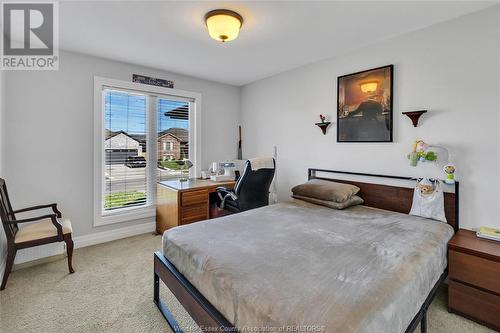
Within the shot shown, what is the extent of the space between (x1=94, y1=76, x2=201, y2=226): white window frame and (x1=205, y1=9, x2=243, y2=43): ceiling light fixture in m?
1.83

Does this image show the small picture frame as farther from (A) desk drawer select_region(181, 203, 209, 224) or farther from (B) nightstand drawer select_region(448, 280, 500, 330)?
(B) nightstand drawer select_region(448, 280, 500, 330)

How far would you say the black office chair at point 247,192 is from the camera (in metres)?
3.00

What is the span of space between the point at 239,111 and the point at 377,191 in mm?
2943

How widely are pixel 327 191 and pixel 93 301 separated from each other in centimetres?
244

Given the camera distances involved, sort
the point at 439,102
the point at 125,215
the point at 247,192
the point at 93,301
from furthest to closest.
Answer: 1. the point at 125,215
2. the point at 247,192
3. the point at 439,102
4. the point at 93,301

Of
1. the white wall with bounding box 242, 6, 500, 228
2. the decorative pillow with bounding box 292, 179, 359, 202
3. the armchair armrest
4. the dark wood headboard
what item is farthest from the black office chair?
the dark wood headboard

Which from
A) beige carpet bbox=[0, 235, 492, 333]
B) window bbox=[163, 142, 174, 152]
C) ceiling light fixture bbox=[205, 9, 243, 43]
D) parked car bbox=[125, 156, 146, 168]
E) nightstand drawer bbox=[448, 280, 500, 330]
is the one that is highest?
ceiling light fixture bbox=[205, 9, 243, 43]

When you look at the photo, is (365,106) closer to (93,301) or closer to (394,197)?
(394,197)

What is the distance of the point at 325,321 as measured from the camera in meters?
0.95

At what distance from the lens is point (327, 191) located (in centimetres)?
267

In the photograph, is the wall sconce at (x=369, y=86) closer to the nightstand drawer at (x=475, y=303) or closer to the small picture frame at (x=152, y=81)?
the nightstand drawer at (x=475, y=303)

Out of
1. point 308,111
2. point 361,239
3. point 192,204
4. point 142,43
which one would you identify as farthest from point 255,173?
point 142,43

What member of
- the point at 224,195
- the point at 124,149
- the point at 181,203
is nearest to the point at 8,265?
the point at 181,203

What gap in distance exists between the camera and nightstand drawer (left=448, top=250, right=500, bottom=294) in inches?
64.7
